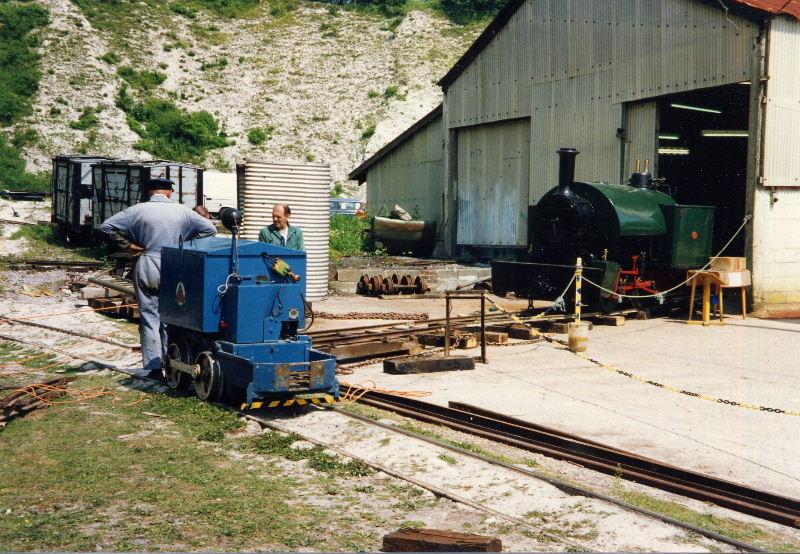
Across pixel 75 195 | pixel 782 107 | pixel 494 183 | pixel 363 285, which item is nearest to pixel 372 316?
pixel 363 285

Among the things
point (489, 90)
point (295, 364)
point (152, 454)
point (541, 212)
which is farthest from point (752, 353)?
point (489, 90)

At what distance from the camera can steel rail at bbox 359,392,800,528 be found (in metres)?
5.64

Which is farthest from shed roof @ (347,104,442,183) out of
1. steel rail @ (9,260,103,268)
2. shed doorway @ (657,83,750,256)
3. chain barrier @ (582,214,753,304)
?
chain barrier @ (582,214,753,304)

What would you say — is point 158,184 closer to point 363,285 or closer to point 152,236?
point 152,236

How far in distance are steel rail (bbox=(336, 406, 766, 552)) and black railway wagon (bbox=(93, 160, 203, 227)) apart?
70.0ft

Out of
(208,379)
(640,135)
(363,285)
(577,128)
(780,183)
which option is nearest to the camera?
(208,379)

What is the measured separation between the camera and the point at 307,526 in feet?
17.3

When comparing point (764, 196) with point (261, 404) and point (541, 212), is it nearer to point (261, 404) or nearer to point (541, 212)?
point (541, 212)

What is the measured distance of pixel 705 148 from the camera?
2042 cm

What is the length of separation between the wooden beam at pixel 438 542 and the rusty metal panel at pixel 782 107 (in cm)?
1330

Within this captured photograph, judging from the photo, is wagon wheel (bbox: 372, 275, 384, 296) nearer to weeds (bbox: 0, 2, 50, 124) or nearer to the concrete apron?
the concrete apron

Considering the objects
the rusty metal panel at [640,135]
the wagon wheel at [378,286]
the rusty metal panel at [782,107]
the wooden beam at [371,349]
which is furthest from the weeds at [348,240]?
the wooden beam at [371,349]

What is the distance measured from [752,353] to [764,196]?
4.85 m

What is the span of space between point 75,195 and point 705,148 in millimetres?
19191
